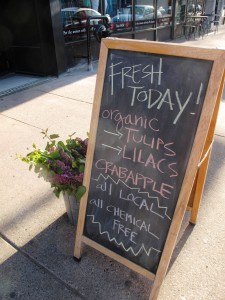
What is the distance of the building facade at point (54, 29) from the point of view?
21.2ft

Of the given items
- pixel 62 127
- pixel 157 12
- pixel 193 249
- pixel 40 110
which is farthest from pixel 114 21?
pixel 193 249

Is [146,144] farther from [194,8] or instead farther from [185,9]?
[194,8]

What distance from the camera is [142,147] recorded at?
180 cm

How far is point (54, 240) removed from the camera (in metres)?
2.44

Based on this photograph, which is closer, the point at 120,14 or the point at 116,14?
the point at 116,14

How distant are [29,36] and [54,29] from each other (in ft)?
2.40

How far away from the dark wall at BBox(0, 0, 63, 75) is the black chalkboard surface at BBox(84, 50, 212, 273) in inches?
209

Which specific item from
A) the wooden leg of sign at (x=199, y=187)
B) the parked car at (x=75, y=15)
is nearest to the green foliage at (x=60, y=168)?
the wooden leg of sign at (x=199, y=187)

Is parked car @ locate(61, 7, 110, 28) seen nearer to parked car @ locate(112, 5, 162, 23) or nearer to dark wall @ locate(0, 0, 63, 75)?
dark wall @ locate(0, 0, 63, 75)

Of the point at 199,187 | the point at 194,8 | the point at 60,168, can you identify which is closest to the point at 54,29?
the point at 60,168

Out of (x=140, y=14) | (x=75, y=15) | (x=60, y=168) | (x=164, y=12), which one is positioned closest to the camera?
(x=60, y=168)

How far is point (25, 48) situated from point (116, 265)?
625cm

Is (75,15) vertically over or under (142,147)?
over

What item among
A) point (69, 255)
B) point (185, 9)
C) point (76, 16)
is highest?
point (76, 16)
